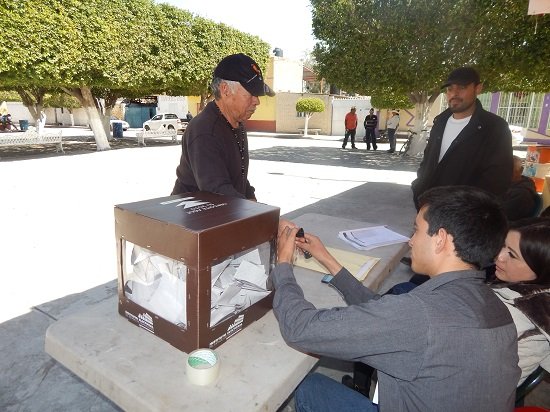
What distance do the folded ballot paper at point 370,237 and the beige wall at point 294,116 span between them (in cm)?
2809

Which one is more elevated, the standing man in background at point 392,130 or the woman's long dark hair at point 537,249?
the standing man in background at point 392,130

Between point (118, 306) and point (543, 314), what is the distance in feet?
5.85

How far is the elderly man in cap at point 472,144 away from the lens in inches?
132

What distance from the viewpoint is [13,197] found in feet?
23.6

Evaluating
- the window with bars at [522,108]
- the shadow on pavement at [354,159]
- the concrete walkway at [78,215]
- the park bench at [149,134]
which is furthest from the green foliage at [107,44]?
the window with bars at [522,108]

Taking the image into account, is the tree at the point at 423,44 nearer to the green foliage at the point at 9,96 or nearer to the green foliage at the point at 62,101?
the green foliage at the point at 62,101

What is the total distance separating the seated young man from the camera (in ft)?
3.54

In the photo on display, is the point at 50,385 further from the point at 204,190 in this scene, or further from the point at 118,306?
the point at 204,190

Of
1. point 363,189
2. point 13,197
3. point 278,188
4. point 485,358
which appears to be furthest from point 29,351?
point 363,189

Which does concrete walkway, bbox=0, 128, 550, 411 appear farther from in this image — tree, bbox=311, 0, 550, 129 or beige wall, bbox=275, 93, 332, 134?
beige wall, bbox=275, 93, 332, 134

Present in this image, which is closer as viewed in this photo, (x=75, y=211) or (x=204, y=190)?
(x=204, y=190)

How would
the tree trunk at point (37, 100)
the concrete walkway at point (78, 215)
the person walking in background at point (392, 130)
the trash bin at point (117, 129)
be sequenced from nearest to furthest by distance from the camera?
the concrete walkway at point (78, 215)
the person walking in background at point (392, 130)
the tree trunk at point (37, 100)
the trash bin at point (117, 129)

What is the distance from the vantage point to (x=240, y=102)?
6.85 ft

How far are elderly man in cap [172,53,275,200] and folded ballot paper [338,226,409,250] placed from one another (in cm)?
82
